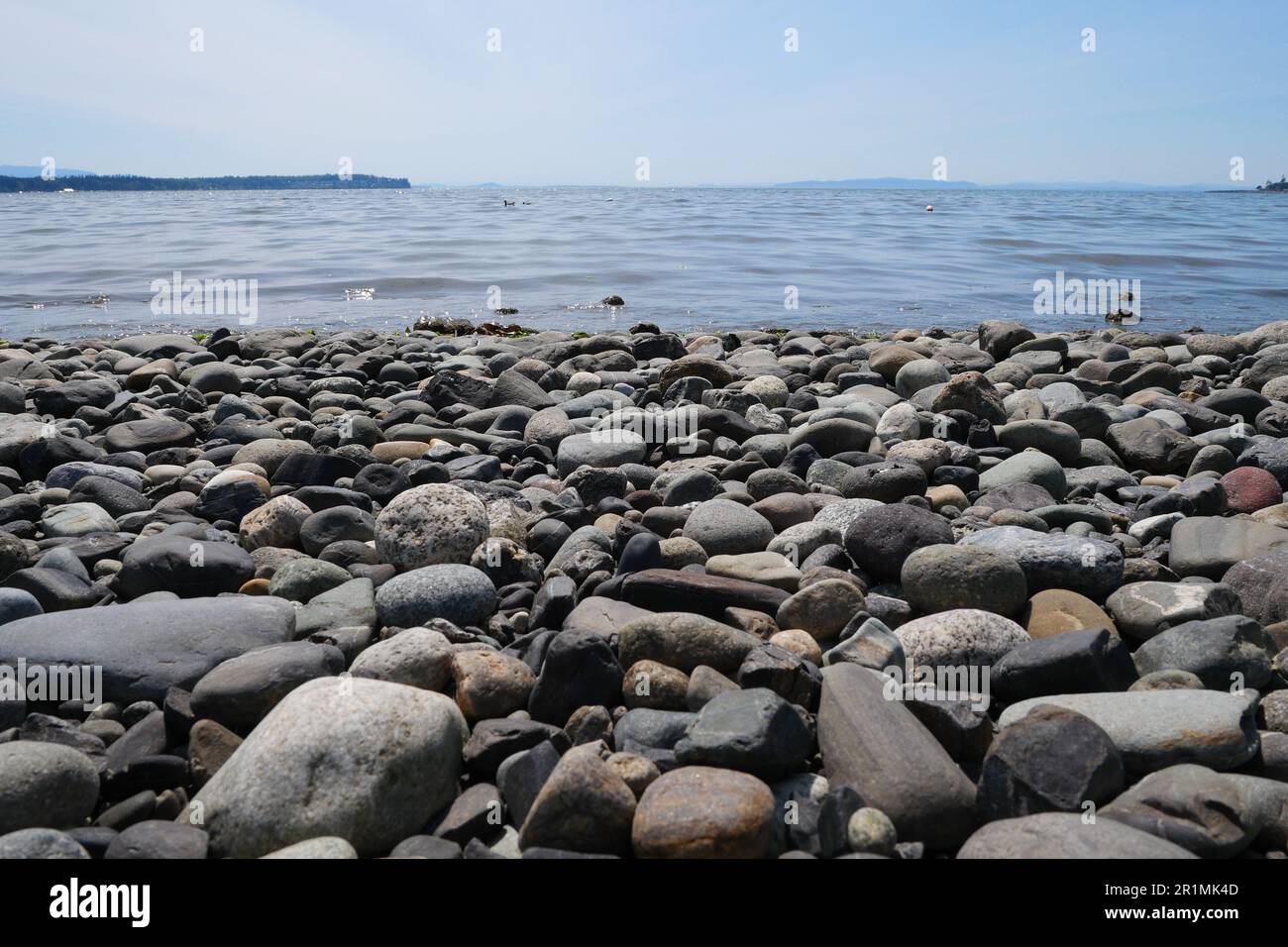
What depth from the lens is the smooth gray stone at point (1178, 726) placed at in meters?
2.75

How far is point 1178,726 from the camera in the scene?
2.80m

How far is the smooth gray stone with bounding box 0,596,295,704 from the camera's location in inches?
131

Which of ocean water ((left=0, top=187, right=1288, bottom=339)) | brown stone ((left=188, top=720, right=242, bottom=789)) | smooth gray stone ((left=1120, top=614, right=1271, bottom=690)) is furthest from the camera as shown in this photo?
ocean water ((left=0, top=187, right=1288, bottom=339))

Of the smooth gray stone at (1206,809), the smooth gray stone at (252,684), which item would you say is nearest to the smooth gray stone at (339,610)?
the smooth gray stone at (252,684)

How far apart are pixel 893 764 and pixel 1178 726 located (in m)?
0.91

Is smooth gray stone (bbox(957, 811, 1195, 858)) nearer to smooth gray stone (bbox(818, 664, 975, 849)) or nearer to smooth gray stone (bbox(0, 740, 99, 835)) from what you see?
smooth gray stone (bbox(818, 664, 975, 849))

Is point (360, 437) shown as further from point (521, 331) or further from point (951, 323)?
point (951, 323)

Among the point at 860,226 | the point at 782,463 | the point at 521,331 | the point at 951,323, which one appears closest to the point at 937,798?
the point at 782,463

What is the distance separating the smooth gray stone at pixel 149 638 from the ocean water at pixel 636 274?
9467 mm

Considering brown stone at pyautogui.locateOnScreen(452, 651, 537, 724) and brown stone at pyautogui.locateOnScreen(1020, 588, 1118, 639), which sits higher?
brown stone at pyautogui.locateOnScreen(1020, 588, 1118, 639)

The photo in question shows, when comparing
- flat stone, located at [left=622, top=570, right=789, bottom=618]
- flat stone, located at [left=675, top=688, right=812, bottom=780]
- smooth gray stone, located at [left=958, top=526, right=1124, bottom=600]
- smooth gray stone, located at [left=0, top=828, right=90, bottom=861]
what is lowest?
smooth gray stone, located at [left=0, top=828, right=90, bottom=861]

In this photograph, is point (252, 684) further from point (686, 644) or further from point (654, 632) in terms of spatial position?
point (686, 644)

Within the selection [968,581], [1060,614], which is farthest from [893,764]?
[1060,614]

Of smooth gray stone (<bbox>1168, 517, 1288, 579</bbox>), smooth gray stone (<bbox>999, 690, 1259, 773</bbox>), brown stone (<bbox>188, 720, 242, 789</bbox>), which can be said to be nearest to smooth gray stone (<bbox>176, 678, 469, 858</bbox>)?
brown stone (<bbox>188, 720, 242, 789</bbox>)
